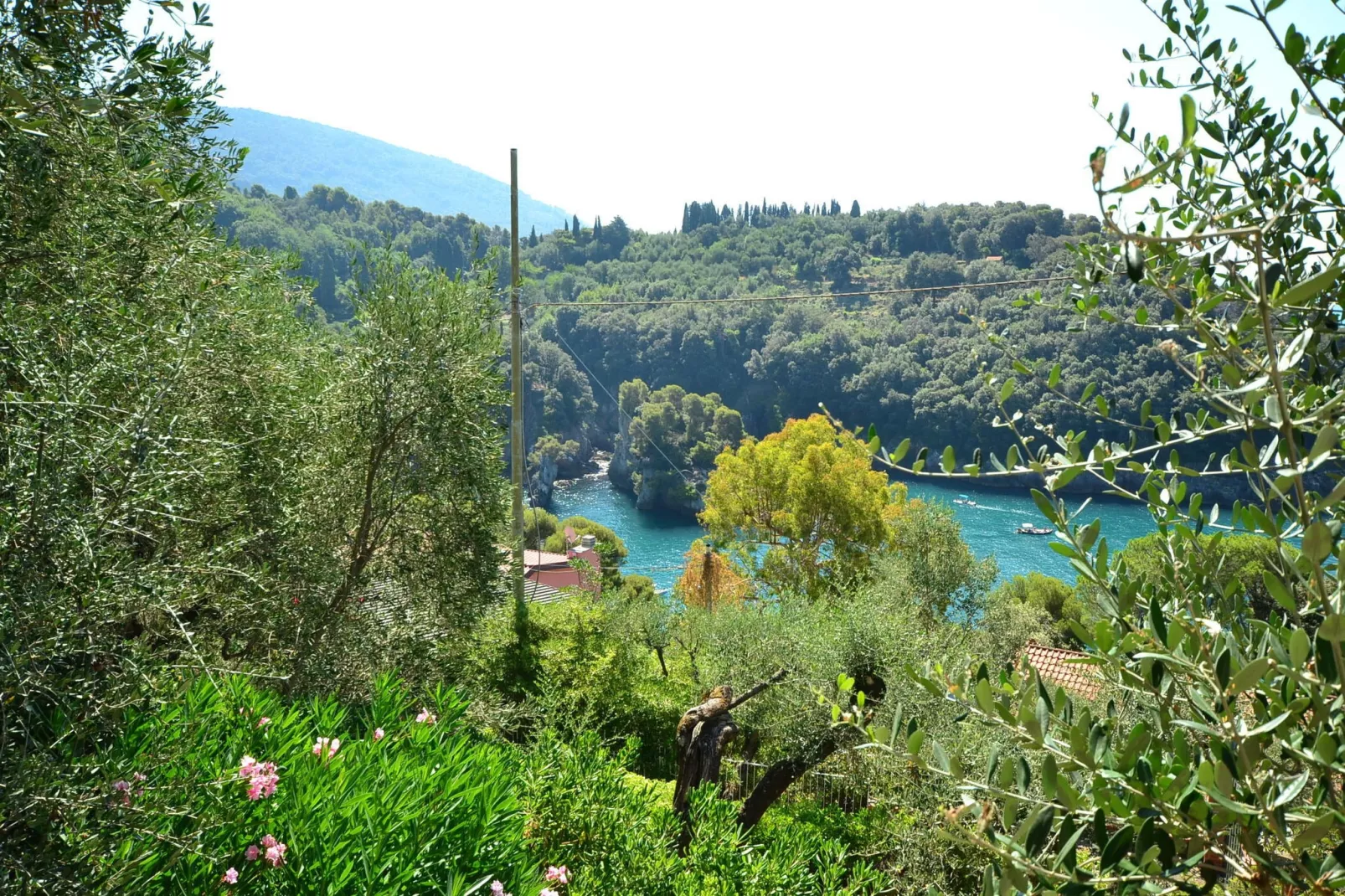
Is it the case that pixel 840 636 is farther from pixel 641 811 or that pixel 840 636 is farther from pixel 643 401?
pixel 643 401

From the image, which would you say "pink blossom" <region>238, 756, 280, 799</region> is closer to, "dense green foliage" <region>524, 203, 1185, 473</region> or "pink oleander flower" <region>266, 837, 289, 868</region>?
"pink oleander flower" <region>266, 837, 289, 868</region>

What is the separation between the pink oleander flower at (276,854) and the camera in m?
3.54

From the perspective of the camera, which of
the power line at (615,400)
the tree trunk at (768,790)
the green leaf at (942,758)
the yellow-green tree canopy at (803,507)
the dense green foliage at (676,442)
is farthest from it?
the dense green foliage at (676,442)

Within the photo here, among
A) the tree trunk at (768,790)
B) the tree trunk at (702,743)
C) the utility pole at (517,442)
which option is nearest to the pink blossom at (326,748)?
the tree trunk at (702,743)

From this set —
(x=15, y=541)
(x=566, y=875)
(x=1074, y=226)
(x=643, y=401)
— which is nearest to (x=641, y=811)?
(x=566, y=875)

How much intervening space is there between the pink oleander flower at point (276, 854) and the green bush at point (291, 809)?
4cm

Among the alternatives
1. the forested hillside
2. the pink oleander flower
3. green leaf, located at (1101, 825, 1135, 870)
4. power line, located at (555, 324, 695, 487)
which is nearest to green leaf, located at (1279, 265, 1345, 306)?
green leaf, located at (1101, 825, 1135, 870)

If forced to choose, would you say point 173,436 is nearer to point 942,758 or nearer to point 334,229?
point 942,758

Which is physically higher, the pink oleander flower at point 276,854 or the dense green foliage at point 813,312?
the dense green foliage at point 813,312

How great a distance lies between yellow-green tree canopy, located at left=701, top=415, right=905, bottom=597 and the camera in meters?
22.7

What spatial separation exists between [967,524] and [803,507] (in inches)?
1547

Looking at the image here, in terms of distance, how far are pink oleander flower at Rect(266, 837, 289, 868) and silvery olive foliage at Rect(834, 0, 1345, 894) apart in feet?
9.41

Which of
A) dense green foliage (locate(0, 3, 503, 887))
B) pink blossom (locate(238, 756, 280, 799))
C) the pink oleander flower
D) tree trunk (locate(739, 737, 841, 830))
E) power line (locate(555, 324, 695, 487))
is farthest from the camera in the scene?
power line (locate(555, 324, 695, 487))

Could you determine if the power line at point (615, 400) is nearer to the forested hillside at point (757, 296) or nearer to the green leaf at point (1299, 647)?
the forested hillside at point (757, 296)
